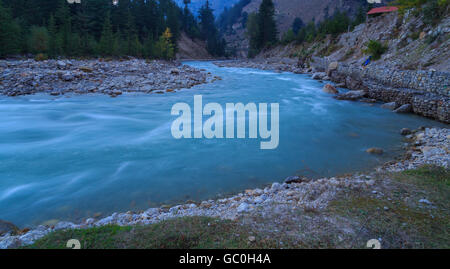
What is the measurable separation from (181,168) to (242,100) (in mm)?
9725

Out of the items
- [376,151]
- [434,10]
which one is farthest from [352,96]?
[376,151]

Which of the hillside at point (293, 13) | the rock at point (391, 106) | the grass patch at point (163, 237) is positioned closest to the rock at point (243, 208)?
the grass patch at point (163, 237)

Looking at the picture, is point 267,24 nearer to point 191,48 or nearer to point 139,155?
point 191,48

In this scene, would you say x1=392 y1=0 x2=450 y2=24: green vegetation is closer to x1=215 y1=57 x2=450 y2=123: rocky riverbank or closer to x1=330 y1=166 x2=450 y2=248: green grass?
→ x1=215 y1=57 x2=450 y2=123: rocky riverbank

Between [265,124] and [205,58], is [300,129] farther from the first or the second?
[205,58]

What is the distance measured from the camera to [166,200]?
5184mm

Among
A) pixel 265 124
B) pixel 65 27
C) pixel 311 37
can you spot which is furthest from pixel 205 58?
pixel 265 124

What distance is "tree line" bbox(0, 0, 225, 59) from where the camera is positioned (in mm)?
25248

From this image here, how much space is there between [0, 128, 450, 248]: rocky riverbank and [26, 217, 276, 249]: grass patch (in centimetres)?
35

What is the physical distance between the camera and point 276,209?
150 inches

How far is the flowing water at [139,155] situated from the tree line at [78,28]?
644 inches

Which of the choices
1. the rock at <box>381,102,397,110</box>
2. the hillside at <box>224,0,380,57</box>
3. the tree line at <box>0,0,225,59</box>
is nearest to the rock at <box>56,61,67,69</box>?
the tree line at <box>0,0,225,59</box>

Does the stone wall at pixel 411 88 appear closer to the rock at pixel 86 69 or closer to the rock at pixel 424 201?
the rock at pixel 424 201
